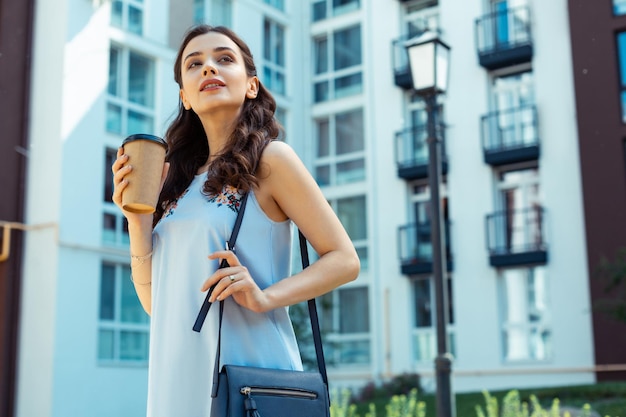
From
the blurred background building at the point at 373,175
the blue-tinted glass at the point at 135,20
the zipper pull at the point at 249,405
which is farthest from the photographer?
the blue-tinted glass at the point at 135,20

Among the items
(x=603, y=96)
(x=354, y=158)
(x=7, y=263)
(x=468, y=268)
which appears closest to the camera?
(x=7, y=263)

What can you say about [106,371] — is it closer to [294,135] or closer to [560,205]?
[294,135]

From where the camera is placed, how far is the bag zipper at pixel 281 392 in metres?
1.36

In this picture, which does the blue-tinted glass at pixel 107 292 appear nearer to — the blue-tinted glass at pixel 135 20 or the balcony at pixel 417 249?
the blue-tinted glass at pixel 135 20

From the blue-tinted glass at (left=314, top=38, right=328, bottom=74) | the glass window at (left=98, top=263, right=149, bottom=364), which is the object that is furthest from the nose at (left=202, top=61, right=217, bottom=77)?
the blue-tinted glass at (left=314, top=38, right=328, bottom=74)

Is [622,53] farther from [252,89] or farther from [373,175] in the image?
[252,89]

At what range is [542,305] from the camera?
15.4 meters

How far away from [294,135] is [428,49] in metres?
12.1

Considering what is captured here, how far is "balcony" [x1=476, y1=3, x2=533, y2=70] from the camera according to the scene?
1605 cm

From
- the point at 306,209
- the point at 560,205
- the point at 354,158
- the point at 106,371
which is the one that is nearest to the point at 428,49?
the point at 306,209

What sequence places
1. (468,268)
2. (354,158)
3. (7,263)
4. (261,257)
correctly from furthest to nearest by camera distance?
1. (354,158)
2. (468,268)
3. (7,263)
4. (261,257)

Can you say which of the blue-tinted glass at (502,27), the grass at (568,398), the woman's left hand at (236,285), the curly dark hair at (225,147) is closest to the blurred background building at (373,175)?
the blue-tinted glass at (502,27)

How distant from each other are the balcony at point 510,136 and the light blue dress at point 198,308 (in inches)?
573

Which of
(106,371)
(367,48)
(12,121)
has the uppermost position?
(367,48)
